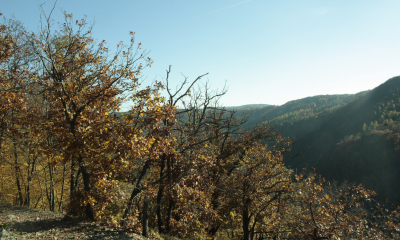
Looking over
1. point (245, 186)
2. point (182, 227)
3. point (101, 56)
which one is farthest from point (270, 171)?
point (101, 56)

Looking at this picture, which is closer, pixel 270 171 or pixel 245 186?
pixel 245 186

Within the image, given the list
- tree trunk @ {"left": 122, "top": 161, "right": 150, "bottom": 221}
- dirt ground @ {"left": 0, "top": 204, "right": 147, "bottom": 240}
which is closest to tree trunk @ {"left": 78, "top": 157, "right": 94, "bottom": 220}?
dirt ground @ {"left": 0, "top": 204, "right": 147, "bottom": 240}

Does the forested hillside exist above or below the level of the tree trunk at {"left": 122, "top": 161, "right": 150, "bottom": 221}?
below

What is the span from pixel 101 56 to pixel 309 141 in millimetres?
188440

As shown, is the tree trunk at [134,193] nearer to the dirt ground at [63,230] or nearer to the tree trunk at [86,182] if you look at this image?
the dirt ground at [63,230]

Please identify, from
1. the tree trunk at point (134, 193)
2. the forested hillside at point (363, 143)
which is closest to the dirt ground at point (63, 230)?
the tree trunk at point (134, 193)

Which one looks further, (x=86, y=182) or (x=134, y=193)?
(x=134, y=193)

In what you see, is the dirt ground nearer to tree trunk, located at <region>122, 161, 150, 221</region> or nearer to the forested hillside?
tree trunk, located at <region>122, 161, 150, 221</region>

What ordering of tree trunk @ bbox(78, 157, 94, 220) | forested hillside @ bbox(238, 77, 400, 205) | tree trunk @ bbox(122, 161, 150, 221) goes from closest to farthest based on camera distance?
tree trunk @ bbox(78, 157, 94, 220), tree trunk @ bbox(122, 161, 150, 221), forested hillside @ bbox(238, 77, 400, 205)

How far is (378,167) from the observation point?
11481 cm

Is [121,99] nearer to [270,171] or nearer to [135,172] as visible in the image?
[135,172]

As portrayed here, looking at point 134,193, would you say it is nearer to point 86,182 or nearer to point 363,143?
point 86,182

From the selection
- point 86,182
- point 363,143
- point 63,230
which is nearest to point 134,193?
point 86,182

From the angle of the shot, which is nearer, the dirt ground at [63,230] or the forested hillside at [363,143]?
the dirt ground at [63,230]
